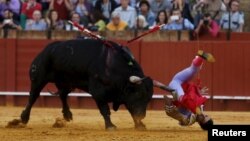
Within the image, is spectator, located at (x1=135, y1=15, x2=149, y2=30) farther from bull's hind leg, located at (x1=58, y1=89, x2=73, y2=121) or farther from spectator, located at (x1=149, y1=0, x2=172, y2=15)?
bull's hind leg, located at (x1=58, y1=89, x2=73, y2=121)

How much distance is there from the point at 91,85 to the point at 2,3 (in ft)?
21.8

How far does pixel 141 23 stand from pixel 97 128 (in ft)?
18.3

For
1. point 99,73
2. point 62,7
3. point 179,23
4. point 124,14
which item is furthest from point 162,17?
point 99,73

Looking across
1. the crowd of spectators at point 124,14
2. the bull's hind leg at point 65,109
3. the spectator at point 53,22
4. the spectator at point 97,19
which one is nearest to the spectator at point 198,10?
the crowd of spectators at point 124,14

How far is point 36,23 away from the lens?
65.6ft

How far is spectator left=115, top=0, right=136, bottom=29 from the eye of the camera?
19.4 m

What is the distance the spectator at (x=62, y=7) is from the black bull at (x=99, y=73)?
5.36 m

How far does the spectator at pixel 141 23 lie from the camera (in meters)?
19.4

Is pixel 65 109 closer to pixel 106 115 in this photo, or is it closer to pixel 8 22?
pixel 106 115

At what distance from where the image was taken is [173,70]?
19.2 metres

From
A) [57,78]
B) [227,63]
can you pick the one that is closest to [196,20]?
[227,63]

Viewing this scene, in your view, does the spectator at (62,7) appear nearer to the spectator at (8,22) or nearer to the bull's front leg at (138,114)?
the spectator at (8,22)

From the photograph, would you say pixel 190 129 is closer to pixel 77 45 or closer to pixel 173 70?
pixel 77 45

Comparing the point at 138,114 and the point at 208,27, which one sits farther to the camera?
the point at 208,27
